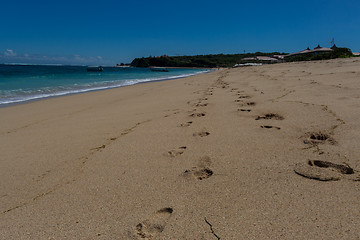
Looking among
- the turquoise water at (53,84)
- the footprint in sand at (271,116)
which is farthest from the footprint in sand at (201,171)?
the turquoise water at (53,84)

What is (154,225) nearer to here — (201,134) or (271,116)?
(201,134)

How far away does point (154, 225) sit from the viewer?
→ 45.0 inches

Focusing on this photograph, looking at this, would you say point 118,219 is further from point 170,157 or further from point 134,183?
point 170,157

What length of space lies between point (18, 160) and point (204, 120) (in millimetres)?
2046

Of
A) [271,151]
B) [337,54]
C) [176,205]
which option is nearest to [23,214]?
[176,205]

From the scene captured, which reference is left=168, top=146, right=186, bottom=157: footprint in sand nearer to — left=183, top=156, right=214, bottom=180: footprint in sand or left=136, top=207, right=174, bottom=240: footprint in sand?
left=183, top=156, right=214, bottom=180: footprint in sand

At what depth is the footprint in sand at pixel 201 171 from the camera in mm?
1545

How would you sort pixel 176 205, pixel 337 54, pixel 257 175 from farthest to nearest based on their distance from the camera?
pixel 337 54
pixel 257 175
pixel 176 205

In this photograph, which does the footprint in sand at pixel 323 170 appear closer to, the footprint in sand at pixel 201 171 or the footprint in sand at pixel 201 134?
the footprint in sand at pixel 201 171

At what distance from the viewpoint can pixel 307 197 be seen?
119 cm

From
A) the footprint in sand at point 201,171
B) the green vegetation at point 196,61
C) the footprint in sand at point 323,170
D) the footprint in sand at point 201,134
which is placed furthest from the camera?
the green vegetation at point 196,61

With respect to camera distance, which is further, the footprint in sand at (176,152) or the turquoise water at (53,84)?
the turquoise water at (53,84)

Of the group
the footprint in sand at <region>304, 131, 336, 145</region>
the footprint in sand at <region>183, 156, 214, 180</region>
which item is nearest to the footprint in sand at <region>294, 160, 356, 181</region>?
the footprint in sand at <region>304, 131, 336, 145</region>

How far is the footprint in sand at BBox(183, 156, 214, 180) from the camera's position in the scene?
154cm
